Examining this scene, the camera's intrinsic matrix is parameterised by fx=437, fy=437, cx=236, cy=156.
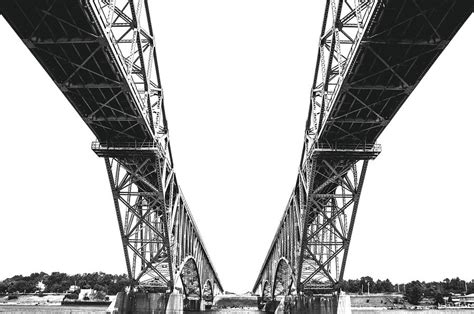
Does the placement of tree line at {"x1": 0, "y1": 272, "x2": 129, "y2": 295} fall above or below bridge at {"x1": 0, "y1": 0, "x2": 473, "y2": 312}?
below

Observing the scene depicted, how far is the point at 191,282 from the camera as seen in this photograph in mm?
77750

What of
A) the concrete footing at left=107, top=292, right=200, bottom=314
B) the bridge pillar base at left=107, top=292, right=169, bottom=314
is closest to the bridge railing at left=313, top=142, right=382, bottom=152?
the concrete footing at left=107, top=292, right=200, bottom=314

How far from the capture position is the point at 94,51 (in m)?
20.5

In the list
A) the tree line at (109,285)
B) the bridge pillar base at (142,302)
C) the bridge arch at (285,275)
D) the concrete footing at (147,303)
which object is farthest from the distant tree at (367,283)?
the bridge pillar base at (142,302)

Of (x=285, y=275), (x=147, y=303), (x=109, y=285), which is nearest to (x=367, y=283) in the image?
(x=109, y=285)

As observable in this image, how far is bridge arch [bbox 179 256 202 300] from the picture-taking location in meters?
67.5

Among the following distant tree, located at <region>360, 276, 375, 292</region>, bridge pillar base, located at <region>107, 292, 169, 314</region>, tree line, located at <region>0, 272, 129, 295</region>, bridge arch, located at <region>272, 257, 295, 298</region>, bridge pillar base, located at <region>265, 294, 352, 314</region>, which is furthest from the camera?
distant tree, located at <region>360, 276, 375, 292</region>

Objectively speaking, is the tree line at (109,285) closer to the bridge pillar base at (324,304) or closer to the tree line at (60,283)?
the tree line at (60,283)

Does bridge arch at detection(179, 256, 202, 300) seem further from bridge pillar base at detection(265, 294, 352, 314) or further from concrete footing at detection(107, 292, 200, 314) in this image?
bridge pillar base at detection(265, 294, 352, 314)

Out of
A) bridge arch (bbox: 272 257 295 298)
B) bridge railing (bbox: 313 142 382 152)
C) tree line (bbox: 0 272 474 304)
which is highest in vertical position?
bridge railing (bbox: 313 142 382 152)

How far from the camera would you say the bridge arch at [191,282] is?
221 ft

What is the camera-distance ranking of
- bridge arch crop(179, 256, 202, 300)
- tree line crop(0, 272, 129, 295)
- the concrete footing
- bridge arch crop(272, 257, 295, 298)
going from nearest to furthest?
the concrete footing, bridge arch crop(272, 257, 295, 298), bridge arch crop(179, 256, 202, 300), tree line crop(0, 272, 129, 295)

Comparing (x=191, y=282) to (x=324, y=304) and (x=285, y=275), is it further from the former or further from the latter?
(x=324, y=304)

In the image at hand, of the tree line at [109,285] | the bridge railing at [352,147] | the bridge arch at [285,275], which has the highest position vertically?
the bridge railing at [352,147]
